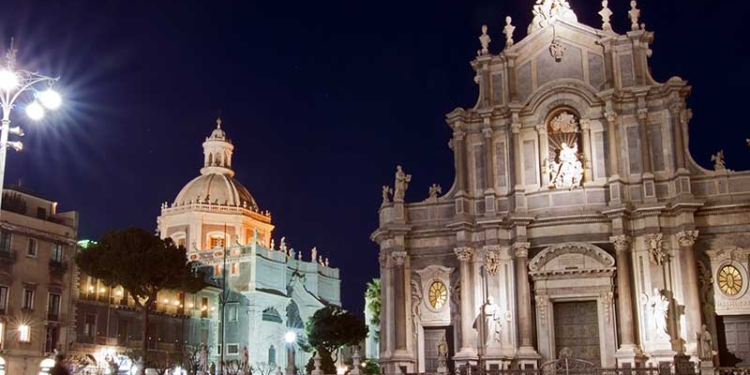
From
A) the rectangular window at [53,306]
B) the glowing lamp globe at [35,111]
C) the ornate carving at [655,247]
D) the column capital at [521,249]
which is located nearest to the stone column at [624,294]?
the ornate carving at [655,247]

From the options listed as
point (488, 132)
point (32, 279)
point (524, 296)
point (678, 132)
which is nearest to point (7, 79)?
point (488, 132)

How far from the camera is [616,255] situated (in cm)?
3572

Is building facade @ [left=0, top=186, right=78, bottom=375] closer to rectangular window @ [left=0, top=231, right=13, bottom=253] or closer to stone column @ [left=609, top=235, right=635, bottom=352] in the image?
rectangular window @ [left=0, top=231, right=13, bottom=253]

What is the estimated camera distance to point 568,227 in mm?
37062

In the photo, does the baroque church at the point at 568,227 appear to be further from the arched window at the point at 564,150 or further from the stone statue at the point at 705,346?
the stone statue at the point at 705,346

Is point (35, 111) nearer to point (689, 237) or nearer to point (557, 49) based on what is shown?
point (557, 49)

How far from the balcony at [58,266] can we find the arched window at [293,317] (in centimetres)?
3263

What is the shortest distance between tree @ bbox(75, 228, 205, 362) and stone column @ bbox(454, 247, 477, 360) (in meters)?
22.0

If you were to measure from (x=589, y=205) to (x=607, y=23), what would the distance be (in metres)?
8.27

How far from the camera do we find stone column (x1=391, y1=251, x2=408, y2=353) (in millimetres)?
38500

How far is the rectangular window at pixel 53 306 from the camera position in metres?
52.5

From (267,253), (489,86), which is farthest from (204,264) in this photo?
(489,86)

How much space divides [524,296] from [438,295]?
172 inches

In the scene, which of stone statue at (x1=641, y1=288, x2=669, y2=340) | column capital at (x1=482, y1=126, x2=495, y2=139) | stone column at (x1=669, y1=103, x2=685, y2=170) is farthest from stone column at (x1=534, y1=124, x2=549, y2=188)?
stone statue at (x1=641, y1=288, x2=669, y2=340)
